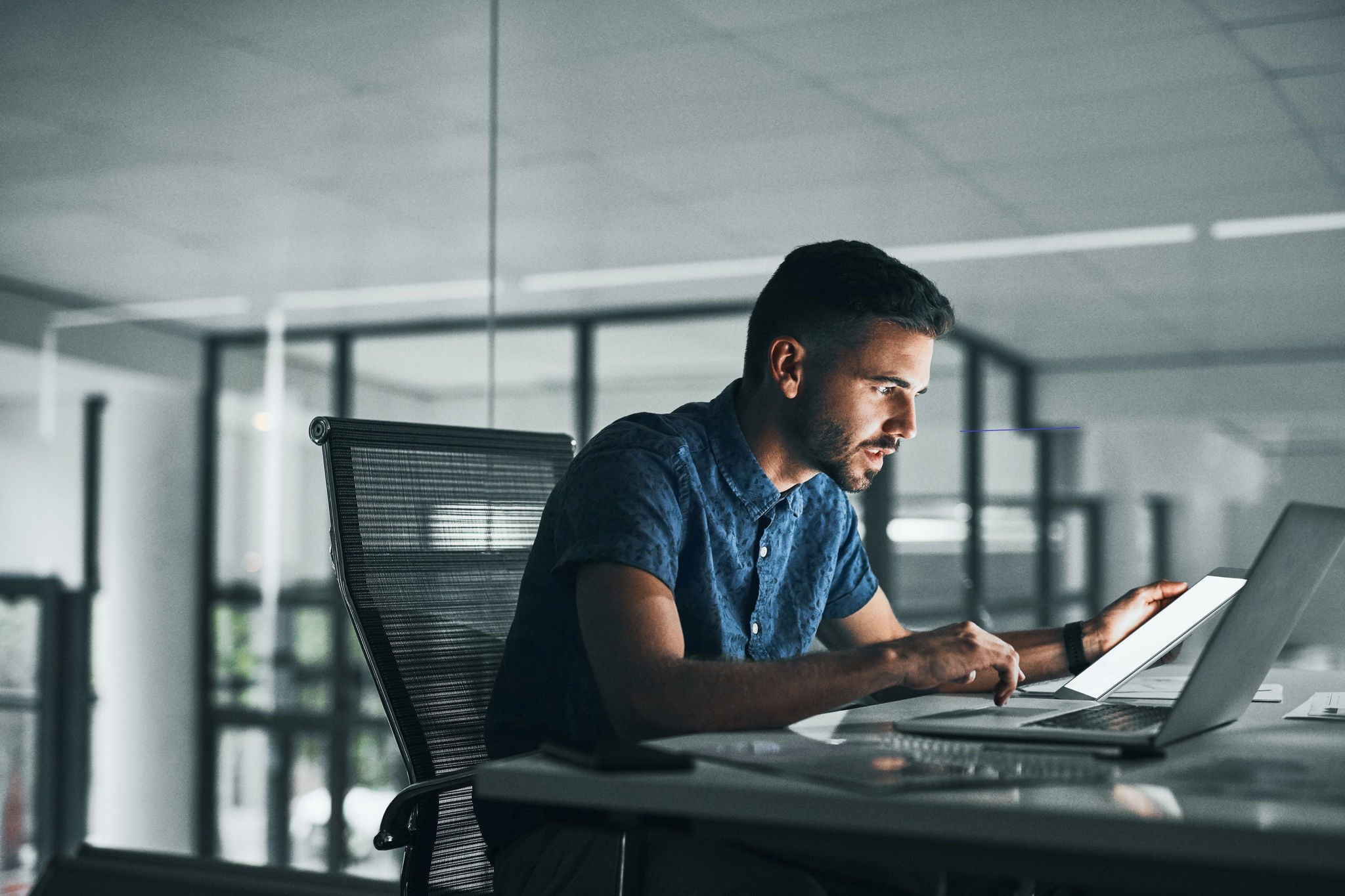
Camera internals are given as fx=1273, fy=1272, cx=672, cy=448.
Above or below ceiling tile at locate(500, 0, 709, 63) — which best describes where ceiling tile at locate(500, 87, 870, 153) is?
below

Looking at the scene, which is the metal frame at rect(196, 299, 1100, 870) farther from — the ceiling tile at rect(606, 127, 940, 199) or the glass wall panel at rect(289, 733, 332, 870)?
the ceiling tile at rect(606, 127, 940, 199)

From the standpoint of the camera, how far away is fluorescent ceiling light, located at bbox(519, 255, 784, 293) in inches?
119

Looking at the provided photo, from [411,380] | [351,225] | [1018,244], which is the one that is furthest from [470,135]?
[1018,244]

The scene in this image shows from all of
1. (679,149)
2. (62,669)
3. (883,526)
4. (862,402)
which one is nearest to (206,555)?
(62,669)

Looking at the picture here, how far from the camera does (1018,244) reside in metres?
2.70

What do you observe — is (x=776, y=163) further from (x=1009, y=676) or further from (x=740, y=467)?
(x=1009, y=676)

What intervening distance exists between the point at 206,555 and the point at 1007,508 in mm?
1923

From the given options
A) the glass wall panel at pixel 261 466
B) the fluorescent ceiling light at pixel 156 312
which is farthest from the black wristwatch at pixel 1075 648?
the fluorescent ceiling light at pixel 156 312

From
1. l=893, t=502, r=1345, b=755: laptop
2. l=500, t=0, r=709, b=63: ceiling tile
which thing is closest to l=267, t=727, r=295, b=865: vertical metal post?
l=500, t=0, r=709, b=63: ceiling tile

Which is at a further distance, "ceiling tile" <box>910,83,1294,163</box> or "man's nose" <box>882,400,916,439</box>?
"ceiling tile" <box>910,83,1294,163</box>

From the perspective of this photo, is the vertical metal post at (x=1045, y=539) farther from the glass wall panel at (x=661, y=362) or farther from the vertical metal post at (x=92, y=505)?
the vertical metal post at (x=92, y=505)

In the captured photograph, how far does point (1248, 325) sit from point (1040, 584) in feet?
2.20

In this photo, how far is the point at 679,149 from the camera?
304 cm

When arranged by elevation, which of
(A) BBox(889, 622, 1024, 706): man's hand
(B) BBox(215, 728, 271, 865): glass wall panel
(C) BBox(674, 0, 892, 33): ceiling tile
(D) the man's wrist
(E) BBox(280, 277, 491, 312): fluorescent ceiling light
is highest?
(C) BBox(674, 0, 892, 33): ceiling tile
